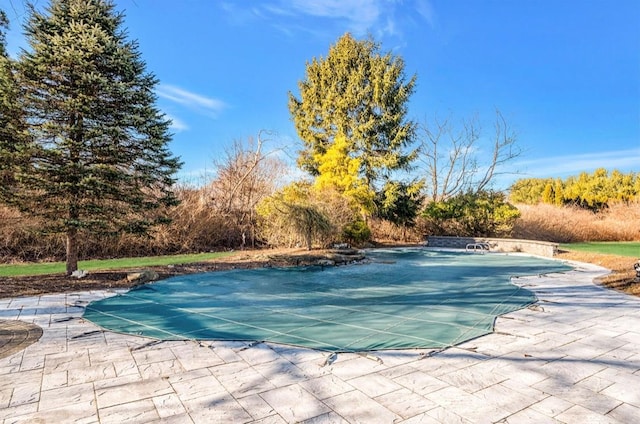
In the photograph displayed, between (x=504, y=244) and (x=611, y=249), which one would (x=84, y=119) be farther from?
(x=611, y=249)

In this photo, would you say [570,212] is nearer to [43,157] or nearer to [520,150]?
[520,150]

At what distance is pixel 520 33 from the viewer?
1217 cm

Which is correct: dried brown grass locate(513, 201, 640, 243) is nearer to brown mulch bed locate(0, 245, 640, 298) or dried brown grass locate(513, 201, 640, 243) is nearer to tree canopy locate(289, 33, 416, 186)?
tree canopy locate(289, 33, 416, 186)

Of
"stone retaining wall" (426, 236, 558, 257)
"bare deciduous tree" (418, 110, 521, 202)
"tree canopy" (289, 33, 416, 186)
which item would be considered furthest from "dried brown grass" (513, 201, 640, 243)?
"tree canopy" (289, 33, 416, 186)

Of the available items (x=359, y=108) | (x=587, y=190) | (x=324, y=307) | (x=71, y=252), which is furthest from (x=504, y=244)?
(x=587, y=190)

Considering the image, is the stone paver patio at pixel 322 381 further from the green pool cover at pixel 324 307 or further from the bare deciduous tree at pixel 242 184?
the bare deciduous tree at pixel 242 184

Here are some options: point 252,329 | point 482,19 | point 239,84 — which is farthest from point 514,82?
point 252,329

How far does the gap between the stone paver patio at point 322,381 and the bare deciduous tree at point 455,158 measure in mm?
17817

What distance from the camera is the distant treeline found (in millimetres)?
22484

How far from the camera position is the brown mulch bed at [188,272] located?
5.87m

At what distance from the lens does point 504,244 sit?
525 inches

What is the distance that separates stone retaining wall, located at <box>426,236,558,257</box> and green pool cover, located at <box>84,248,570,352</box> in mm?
3567

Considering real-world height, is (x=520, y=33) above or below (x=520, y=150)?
above

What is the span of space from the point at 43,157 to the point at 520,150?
21.3 metres
